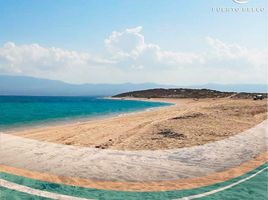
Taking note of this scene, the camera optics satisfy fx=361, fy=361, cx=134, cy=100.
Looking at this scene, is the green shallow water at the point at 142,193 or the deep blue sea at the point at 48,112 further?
the deep blue sea at the point at 48,112

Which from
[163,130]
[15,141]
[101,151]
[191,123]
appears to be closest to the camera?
[101,151]

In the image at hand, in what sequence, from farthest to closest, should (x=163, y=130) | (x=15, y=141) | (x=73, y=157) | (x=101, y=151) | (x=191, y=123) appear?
(x=191, y=123), (x=163, y=130), (x=15, y=141), (x=101, y=151), (x=73, y=157)

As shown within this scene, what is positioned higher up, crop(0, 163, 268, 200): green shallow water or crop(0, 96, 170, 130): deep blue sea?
crop(0, 163, 268, 200): green shallow water

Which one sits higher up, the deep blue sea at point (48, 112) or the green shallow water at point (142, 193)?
the green shallow water at point (142, 193)

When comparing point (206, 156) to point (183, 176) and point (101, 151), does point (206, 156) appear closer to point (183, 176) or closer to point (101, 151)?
point (183, 176)

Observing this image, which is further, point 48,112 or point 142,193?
point 48,112

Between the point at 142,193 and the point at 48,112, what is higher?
the point at 142,193

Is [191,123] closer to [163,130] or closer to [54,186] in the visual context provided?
[163,130]

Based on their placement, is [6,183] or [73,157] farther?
[73,157]

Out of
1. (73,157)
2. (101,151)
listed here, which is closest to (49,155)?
(73,157)

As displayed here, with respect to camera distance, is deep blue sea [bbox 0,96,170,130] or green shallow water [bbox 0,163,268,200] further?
deep blue sea [bbox 0,96,170,130]
